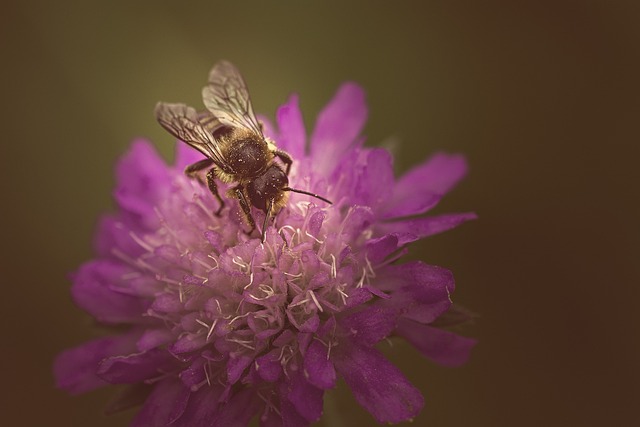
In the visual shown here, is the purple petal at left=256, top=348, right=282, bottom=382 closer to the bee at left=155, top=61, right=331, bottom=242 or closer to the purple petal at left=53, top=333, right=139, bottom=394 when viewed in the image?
the bee at left=155, top=61, right=331, bottom=242

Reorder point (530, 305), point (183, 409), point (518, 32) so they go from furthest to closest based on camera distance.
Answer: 1. point (518, 32)
2. point (530, 305)
3. point (183, 409)

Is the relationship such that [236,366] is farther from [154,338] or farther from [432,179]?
[432,179]

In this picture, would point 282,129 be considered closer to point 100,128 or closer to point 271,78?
point 271,78

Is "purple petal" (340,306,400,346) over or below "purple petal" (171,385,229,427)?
over

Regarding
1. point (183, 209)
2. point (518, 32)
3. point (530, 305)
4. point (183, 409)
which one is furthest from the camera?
point (518, 32)

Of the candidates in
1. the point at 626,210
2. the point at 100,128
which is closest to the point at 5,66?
the point at 100,128

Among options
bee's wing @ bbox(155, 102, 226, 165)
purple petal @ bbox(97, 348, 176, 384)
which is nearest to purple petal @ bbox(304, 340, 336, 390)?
purple petal @ bbox(97, 348, 176, 384)
